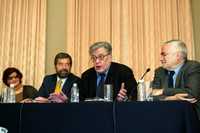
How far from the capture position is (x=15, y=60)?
15.7 ft

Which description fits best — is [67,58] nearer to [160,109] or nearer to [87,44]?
[87,44]

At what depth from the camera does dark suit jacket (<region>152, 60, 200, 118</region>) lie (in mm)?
2680

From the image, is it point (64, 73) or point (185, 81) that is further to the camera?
point (64, 73)

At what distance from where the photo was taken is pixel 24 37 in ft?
15.9

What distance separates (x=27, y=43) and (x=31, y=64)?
1.00 feet

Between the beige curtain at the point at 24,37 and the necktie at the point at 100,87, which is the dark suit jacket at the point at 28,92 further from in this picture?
the necktie at the point at 100,87

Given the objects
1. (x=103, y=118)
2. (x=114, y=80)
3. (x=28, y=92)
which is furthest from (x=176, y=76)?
(x=28, y=92)

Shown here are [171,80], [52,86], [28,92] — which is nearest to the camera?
[171,80]

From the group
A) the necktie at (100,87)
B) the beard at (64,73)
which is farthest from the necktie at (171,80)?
the beard at (64,73)

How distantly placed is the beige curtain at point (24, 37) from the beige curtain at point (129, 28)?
0.41m

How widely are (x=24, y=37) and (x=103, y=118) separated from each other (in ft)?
9.32

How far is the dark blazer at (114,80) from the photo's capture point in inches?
127

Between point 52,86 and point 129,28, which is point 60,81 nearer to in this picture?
point 52,86

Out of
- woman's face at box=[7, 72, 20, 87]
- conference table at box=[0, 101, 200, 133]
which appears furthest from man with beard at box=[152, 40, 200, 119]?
woman's face at box=[7, 72, 20, 87]
